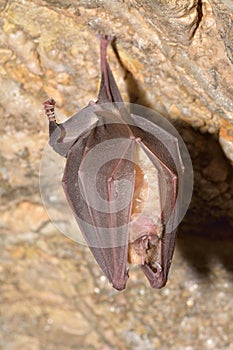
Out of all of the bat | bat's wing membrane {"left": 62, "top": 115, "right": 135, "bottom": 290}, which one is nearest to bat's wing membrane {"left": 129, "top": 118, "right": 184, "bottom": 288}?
the bat

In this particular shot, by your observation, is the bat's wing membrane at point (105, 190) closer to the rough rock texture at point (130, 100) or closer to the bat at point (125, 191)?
the bat at point (125, 191)

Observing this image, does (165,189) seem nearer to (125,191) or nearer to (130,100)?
(125,191)

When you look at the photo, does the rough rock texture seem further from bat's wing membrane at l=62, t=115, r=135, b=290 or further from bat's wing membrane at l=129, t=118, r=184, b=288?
bat's wing membrane at l=62, t=115, r=135, b=290

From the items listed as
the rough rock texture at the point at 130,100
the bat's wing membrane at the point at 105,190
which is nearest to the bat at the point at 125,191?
the bat's wing membrane at the point at 105,190

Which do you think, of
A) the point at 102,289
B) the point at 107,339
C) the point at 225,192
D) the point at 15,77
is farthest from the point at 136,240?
the point at 107,339

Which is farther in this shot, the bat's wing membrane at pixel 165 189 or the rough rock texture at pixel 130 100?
the rough rock texture at pixel 130 100

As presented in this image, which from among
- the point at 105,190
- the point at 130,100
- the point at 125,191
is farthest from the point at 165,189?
the point at 130,100

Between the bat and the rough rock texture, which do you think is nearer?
the bat
